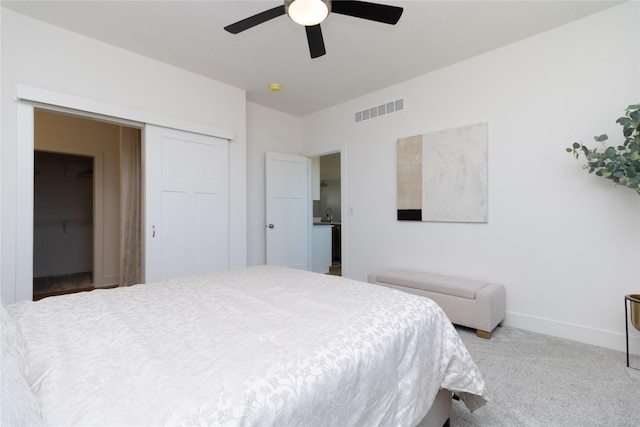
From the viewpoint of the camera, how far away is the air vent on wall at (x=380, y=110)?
3.70 meters

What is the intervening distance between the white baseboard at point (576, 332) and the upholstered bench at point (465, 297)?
0.16 m

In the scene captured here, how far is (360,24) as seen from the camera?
2.50 m

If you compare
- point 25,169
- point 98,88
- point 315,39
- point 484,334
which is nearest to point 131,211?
point 25,169

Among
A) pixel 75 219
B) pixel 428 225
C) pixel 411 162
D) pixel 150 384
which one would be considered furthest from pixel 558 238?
pixel 75 219

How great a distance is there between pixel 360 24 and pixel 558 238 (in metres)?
2.53

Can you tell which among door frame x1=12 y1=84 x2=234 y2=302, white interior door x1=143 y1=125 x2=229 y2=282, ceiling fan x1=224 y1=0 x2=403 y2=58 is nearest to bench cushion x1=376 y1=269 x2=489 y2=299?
white interior door x1=143 y1=125 x2=229 y2=282

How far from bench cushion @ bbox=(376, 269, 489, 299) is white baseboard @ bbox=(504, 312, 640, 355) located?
1.48 feet

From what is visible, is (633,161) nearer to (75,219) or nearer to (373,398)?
(373,398)

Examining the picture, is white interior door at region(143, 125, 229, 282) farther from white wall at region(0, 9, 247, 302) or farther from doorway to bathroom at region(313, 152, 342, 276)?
doorway to bathroom at region(313, 152, 342, 276)

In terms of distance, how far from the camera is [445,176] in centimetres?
325

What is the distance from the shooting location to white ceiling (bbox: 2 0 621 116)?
2.32 metres

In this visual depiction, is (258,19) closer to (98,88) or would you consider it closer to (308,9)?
(308,9)

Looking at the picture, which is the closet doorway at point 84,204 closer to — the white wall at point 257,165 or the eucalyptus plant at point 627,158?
the white wall at point 257,165

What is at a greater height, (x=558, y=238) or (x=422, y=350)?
(x=558, y=238)
